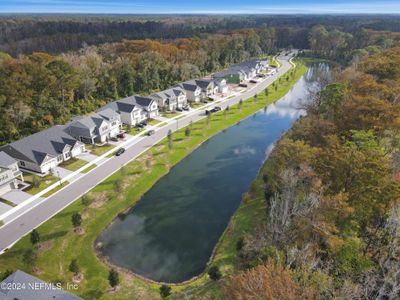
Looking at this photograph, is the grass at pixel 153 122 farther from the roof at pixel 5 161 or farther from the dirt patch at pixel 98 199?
the roof at pixel 5 161

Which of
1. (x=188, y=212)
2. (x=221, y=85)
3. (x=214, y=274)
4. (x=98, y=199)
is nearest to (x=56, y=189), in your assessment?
(x=98, y=199)

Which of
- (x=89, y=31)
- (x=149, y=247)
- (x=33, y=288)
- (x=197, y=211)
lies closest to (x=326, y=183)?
(x=197, y=211)

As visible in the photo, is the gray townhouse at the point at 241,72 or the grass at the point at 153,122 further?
the gray townhouse at the point at 241,72

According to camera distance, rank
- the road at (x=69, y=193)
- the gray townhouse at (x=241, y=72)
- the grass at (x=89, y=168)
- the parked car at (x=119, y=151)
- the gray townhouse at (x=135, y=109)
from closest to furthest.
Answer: the road at (x=69, y=193), the grass at (x=89, y=168), the parked car at (x=119, y=151), the gray townhouse at (x=135, y=109), the gray townhouse at (x=241, y=72)

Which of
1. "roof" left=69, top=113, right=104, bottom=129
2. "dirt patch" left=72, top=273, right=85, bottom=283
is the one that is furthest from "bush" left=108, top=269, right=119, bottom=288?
"roof" left=69, top=113, right=104, bottom=129

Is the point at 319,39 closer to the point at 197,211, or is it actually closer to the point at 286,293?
the point at 197,211

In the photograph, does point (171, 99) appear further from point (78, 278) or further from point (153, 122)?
point (78, 278)

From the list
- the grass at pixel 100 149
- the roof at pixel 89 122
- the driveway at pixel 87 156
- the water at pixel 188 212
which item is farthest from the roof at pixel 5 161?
the water at pixel 188 212

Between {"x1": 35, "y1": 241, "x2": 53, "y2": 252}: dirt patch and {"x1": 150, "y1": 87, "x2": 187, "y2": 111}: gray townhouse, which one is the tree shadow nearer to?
{"x1": 35, "y1": 241, "x2": 53, "y2": 252}: dirt patch
